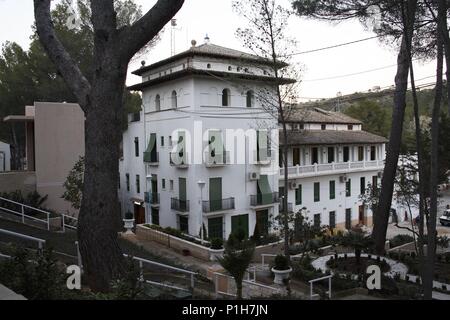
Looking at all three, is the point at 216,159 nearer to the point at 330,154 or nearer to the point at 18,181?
the point at 18,181

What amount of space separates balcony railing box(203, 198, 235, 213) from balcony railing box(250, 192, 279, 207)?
1.49 meters

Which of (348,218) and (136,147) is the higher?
(136,147)

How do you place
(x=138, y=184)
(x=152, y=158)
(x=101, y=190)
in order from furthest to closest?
(x=138, y=184), (x=152, y=158), (x=101, y=190)

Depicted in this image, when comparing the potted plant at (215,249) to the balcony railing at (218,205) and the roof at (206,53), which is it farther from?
the roof at (206,53)

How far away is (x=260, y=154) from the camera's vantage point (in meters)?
26.2

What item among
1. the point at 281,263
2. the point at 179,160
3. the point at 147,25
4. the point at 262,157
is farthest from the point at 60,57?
the point at 262,157

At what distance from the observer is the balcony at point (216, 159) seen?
2397cm

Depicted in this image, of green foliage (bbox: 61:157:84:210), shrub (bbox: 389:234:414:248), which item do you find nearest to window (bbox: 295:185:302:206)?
shrub (bbox: 389:234:414:248)

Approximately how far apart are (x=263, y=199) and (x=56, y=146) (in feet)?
39.7

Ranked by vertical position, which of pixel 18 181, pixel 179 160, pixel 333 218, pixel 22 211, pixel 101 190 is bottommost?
pixel 333 218

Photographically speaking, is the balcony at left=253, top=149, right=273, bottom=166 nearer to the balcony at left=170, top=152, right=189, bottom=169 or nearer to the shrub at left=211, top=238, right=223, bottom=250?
the balcony at left=170, top=152, right=189, bottom=169

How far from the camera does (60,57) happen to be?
7.84m

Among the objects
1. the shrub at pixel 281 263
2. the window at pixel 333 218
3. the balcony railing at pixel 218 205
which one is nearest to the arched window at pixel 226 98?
the balcony railing at pixel 218 205

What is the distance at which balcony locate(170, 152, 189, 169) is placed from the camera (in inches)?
955
